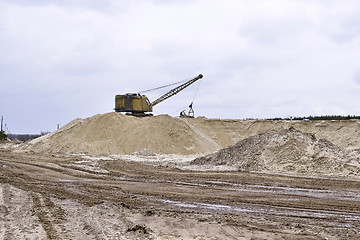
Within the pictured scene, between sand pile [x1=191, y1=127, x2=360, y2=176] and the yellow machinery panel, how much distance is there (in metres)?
18.6

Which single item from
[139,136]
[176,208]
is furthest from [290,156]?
[139,136]

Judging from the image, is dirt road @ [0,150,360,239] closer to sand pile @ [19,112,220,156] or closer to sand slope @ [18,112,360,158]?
sand pile @ [19,112,220,156]

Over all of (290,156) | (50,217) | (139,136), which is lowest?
(50,217)

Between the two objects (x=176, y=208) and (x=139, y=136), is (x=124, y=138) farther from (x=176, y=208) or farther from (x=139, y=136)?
(x=176, y=208)

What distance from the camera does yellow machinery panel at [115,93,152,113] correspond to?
133ft

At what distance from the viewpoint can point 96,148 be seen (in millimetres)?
33781

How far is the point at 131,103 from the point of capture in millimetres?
40719

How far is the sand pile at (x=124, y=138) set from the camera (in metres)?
33.6

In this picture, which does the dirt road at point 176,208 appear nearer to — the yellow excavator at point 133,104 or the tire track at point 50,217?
the tire track at point 50,217

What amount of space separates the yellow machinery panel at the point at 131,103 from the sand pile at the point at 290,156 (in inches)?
731

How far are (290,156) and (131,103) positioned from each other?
23149 mm

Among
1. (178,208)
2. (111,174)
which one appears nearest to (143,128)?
(111,174)

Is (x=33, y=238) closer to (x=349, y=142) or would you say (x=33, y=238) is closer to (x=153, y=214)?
(x=153, y=214)

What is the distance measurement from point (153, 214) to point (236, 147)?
1512 centimetres
